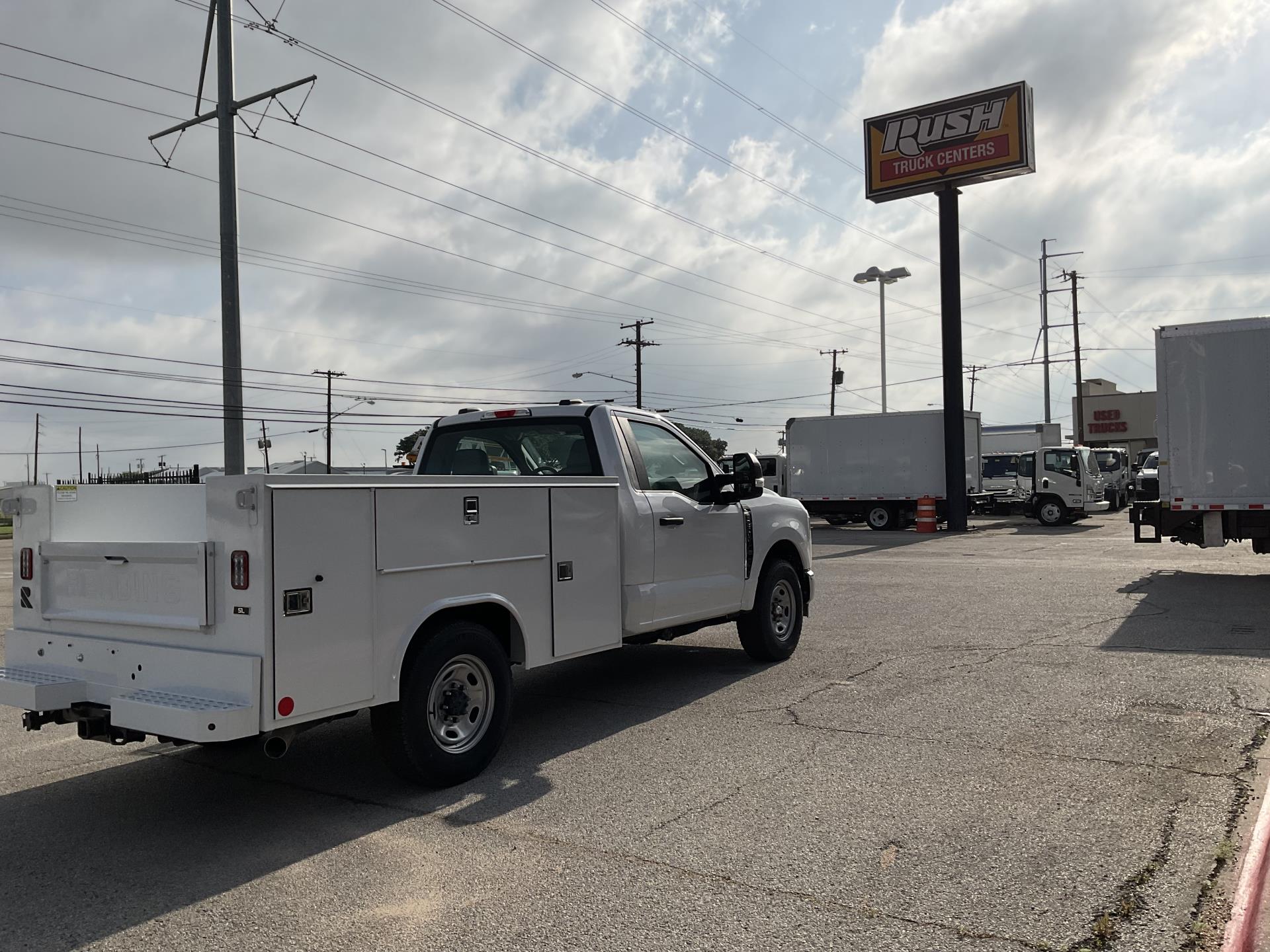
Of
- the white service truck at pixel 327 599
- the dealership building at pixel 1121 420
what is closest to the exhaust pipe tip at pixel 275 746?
the white service truck at pixel 327 599

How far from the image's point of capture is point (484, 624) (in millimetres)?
5613

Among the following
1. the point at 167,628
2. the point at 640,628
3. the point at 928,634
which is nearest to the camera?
the point at 167,628

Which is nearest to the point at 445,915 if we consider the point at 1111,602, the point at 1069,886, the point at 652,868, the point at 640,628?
the point at 652,868

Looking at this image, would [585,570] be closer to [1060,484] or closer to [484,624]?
[484,624]

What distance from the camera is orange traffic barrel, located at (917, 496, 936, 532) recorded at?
2761 cm

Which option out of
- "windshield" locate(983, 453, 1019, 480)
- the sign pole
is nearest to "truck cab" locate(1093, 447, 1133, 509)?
"windshield" locate(983, 453, 1019, 480)

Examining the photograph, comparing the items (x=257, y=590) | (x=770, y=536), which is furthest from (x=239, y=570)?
(x=770, y=536)

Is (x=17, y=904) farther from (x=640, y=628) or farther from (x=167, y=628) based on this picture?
(x=640, y=628)

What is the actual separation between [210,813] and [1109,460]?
3428 centimetres

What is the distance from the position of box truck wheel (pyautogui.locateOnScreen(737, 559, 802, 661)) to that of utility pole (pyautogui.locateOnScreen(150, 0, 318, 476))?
35.4ft

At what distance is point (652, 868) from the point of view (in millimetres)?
4121

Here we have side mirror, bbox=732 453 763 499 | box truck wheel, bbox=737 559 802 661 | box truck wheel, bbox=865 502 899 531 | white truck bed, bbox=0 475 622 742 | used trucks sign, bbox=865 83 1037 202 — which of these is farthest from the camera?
box truck wheel, bbox=865 502 899 531

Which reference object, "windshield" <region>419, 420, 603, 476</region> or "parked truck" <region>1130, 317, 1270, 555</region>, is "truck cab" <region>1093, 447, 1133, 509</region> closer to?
"parked truck" <region>1130, 317, 1270, 555</region>

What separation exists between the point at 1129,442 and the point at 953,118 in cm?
4643
